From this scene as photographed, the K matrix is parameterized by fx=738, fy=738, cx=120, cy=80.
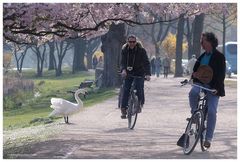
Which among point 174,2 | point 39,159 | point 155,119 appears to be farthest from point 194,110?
point 155,119

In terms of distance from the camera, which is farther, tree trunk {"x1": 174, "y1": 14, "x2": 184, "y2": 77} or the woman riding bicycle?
tree trunk {"x1": 174, "y1": 14, "x2": 184, "y2": 77}

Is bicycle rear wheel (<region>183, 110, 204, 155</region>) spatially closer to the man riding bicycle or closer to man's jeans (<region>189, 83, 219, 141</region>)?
man's jeans (<region>189, 83, 219, 141</region>)

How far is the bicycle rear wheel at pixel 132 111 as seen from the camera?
14.1m

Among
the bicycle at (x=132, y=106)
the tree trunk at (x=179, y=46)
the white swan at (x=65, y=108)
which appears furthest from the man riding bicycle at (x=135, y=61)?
the tree trunk at (x=179, y=46)

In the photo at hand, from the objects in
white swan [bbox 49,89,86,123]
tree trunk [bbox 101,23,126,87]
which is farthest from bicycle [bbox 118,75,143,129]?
tree trunk [bbox 101,23,126,87]

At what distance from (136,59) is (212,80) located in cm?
351

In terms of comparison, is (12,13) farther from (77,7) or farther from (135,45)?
(135,45)

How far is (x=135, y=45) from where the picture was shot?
1371 cm

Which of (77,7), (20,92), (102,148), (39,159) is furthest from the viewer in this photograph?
(20,92)

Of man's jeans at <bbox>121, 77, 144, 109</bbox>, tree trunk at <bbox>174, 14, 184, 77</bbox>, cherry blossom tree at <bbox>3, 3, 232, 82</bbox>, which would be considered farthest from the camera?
tree trunk at <bbox>174, 14, 184, 77</bbox>

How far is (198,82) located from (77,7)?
3.54 m

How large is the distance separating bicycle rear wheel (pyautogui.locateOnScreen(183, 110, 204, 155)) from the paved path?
0.13 metres

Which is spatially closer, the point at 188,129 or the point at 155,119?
the point at 188,129

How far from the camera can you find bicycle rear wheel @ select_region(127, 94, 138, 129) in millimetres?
14066
